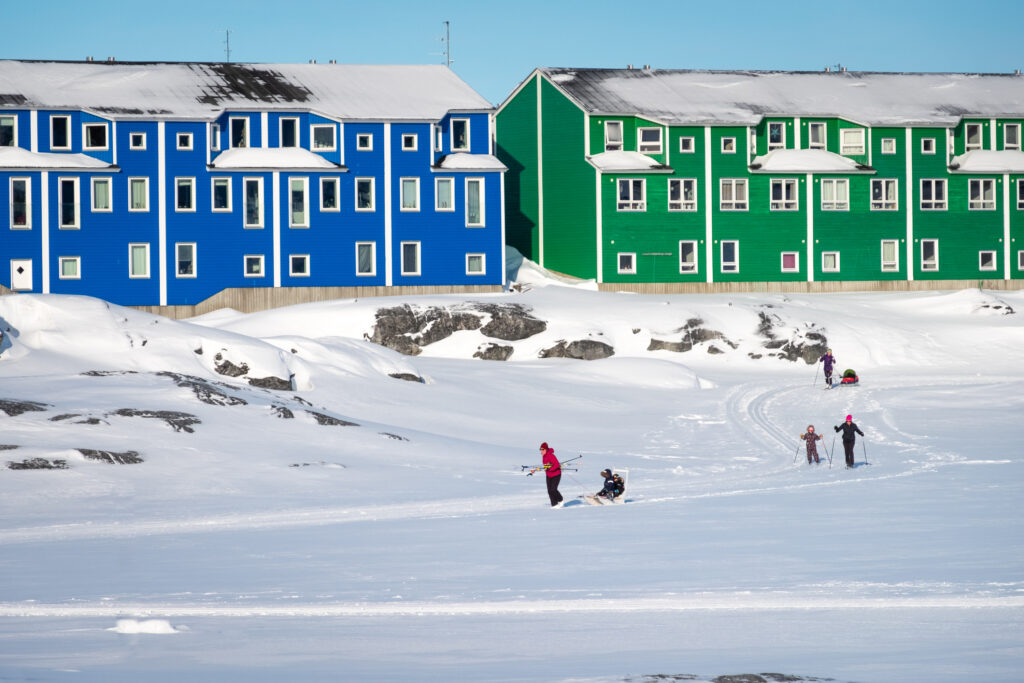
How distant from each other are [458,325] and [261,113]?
14.4 metres

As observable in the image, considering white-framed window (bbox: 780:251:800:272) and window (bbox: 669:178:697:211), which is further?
white-framed window (bbox: 780:251:800:272)

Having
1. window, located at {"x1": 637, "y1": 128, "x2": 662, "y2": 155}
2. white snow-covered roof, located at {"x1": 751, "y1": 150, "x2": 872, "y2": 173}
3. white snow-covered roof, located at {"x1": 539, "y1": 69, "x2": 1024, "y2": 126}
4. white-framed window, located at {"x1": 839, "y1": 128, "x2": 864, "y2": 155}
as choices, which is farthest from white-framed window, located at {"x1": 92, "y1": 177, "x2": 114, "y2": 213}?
white-framed window, located at {"x1": 839, "y1": 128, "x2": 864, "y2": 155}

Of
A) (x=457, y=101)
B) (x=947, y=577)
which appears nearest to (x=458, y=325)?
(x=457, y=101)

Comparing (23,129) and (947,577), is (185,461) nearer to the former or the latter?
(947,577)

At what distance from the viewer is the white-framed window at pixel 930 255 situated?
64812mm

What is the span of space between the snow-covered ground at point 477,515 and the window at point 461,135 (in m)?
13.0

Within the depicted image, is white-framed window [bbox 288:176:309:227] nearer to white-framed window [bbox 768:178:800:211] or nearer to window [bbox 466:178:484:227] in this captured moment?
window [bbox 466:178:484:227]

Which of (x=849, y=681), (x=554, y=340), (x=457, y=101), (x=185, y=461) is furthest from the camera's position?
(x=457, y=101)

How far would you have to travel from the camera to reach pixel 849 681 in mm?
10578

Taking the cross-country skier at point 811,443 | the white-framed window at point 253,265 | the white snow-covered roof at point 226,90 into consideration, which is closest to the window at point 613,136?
the white snow-covered roof at point 226,90

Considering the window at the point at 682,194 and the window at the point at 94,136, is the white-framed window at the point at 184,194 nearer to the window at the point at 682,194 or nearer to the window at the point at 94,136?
the window at the point at 94,136

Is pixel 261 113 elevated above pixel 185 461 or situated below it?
above

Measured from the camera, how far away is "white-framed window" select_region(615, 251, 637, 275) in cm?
6188

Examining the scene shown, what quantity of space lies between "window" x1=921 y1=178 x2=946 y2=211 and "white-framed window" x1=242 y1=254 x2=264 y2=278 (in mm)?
32895
